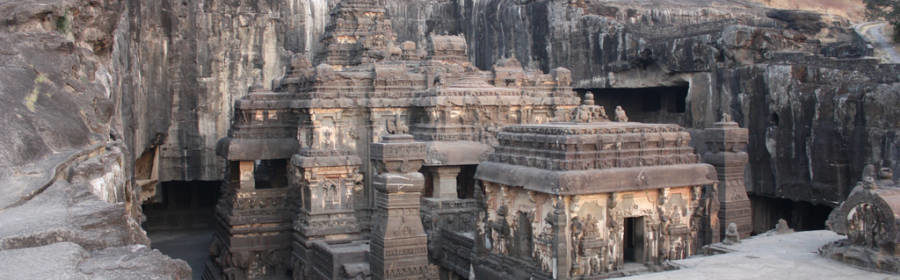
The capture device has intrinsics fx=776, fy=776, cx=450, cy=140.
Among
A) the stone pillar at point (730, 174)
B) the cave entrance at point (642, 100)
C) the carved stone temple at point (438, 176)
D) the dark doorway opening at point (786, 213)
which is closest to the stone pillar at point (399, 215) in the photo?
the carved stone temple at point (438, 176)

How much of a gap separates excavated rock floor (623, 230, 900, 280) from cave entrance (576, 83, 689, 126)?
540 inches

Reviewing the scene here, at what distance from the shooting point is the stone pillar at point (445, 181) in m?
14.7

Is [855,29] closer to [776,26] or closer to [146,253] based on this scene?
[776,26]

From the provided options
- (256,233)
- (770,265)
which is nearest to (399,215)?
(770,265)

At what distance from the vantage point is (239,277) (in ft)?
51.0

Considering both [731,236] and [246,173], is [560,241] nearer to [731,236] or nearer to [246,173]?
[731,236]

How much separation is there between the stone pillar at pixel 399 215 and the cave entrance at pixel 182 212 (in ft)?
42.2

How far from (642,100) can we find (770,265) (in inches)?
667

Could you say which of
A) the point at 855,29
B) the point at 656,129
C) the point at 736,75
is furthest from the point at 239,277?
the point at 855,29

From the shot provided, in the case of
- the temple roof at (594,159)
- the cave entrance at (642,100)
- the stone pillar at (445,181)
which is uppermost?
the cave entrance at (642,100)

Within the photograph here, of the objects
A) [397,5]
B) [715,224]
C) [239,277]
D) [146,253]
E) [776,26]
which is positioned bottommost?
[239,277]

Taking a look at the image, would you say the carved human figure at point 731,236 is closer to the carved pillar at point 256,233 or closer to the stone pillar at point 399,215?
the stone pillar at point 399,215

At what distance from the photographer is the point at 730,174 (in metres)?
12.7

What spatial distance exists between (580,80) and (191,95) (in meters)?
11.4
